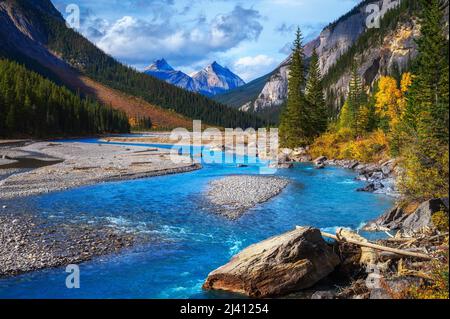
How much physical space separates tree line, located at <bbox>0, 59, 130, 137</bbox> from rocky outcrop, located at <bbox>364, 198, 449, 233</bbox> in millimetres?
100667

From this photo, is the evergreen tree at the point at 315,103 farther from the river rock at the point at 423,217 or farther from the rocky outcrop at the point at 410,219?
the river rock at the point at 423,217

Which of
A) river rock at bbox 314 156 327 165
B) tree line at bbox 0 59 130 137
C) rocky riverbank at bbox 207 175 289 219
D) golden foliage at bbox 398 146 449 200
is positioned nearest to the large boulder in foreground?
golden foliage at bbox 398 146 449 200

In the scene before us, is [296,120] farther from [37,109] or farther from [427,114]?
[37,109]

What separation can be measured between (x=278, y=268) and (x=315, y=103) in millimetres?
67382

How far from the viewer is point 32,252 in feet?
57.7

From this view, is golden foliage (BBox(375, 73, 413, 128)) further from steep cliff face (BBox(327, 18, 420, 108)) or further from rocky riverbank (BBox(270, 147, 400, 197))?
steep cliff face (BBox(327, 18, 420, 108))

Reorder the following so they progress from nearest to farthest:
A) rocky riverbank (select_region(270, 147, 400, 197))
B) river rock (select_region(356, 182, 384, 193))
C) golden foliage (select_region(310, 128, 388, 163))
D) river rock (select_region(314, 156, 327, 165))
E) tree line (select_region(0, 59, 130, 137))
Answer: river rock (select_region(356, 182, 384, 193)), rocky riverbank (select_region(270, 147, 400, 197)), golden foliage (select_region(310, 128, 388, 163)), river rock (select_region(314, 156, 327, 165)), tree line (select_region(0, 59, 130, 137))

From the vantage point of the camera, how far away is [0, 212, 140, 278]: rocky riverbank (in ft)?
54.0

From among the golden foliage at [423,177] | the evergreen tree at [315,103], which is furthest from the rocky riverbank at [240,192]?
the evergreen tree at [315,103]

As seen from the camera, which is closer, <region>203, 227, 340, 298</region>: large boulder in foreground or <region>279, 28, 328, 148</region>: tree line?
<region>203, 227, 340, 298</region>: large boulder in foreground

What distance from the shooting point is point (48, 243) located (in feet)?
62.0

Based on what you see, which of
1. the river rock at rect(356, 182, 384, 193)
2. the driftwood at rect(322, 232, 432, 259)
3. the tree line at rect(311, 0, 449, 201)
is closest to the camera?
the driftwood at rect(322, 232, 432, 259)

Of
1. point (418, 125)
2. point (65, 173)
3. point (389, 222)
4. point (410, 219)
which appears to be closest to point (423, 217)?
point (410, 219)
